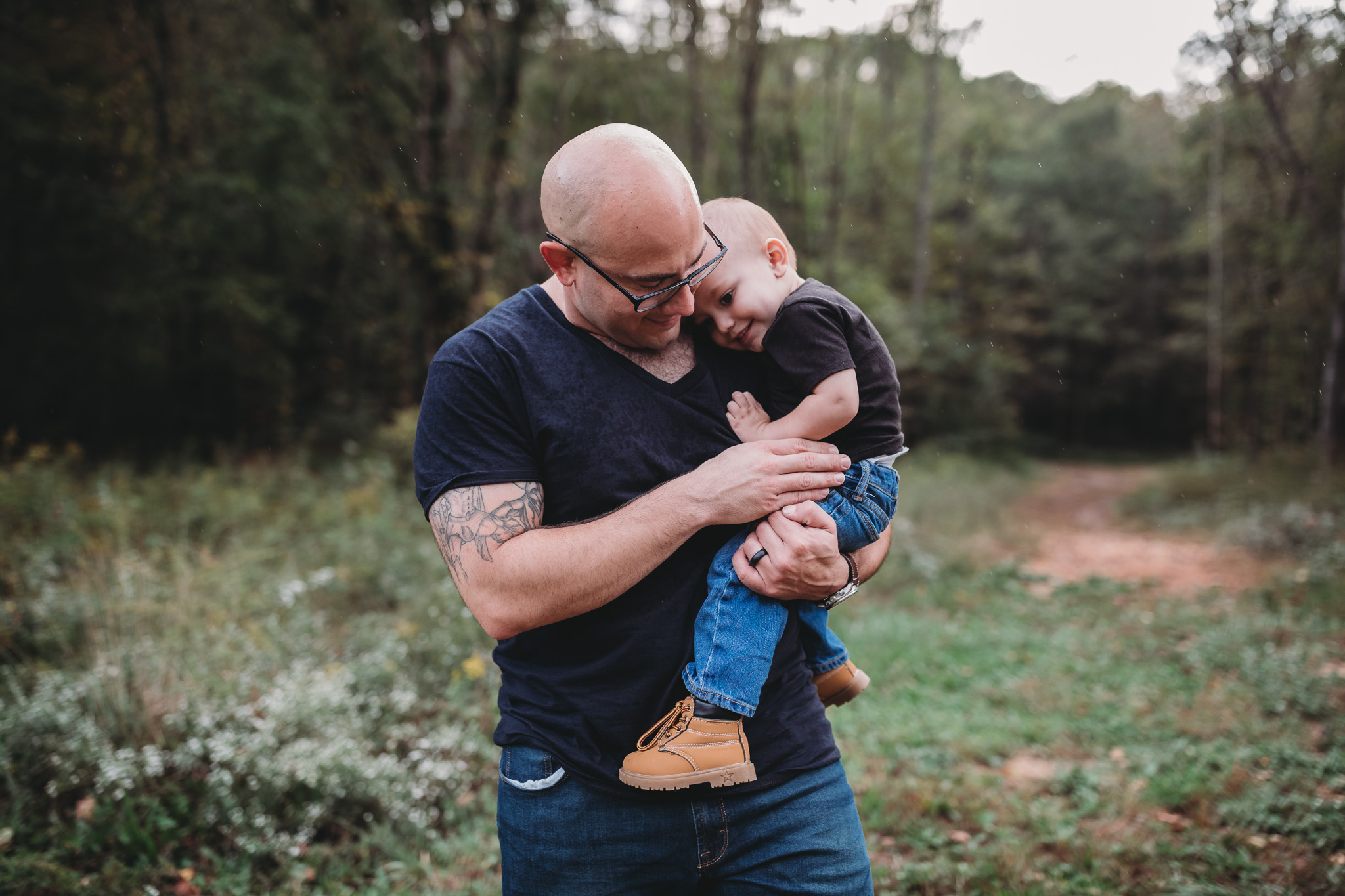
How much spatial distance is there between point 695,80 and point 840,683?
53.4 feet

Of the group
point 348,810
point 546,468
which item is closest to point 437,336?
point 348,810

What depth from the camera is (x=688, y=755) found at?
1.45 meters

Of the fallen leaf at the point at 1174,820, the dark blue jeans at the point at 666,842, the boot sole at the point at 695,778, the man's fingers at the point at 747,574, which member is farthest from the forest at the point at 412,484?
the man's fingers at the point at 747,574

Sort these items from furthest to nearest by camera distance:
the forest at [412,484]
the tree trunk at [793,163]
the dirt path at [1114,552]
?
the tree trunk at [793,163] → the dirt path at [1114,552] → the forest at [412,484]

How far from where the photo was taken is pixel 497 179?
11234 mm

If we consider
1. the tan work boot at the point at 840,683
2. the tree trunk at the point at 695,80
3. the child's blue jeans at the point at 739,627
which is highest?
the tree trunk at the point at 695,80

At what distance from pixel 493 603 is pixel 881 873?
269 centimetres

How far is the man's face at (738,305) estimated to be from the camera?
1.82 meters

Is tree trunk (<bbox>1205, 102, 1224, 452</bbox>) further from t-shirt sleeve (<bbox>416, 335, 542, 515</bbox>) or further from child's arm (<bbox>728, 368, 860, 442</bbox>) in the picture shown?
t-shirt sleeve (<bbox>416, 335, 542, 515</bbox>)

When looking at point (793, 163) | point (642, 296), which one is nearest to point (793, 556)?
point (642, 296)

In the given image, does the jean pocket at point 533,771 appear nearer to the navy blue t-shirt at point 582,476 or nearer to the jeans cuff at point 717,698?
the navy blue t-shirt at point 582,476

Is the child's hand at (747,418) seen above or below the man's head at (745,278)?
below

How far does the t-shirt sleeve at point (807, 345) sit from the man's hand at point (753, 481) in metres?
0.21

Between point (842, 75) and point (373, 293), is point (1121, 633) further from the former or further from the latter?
point (842, 75)
